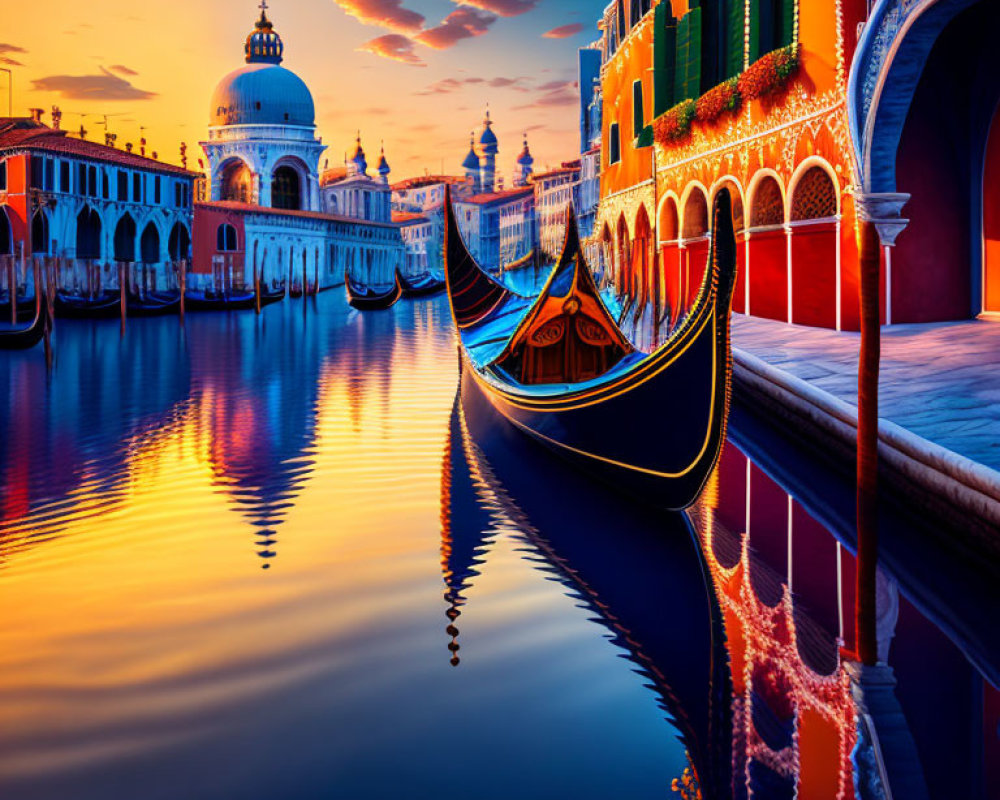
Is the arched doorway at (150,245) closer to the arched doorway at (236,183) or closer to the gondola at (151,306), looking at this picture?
the gondola at (151,306)

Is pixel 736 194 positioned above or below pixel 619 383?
above

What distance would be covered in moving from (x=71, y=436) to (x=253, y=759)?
432 centimetres

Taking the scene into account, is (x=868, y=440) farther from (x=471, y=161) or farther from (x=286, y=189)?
(x=471, y=161)

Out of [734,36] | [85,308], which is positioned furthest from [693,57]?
[85,308]

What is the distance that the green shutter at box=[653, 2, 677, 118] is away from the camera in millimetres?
10828

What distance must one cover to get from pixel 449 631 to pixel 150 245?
23.6 metres

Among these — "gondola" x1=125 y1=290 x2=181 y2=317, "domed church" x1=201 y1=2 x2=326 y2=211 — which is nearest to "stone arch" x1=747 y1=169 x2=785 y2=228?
"gondola" x1=125 y1=290 x2=181 y2=317

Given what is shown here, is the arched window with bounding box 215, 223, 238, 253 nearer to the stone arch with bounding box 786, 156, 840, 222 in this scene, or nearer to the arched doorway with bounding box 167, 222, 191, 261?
the arched doorway with bounding box 167, 222, 191, 261

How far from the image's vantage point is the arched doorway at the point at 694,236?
1121cm

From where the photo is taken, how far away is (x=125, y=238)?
2369cm

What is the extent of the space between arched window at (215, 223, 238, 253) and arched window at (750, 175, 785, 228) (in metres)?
20.4

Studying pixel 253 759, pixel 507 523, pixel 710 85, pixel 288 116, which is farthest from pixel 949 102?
pixel 288 116

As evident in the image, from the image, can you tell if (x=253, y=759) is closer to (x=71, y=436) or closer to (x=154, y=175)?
(x=71, y=436)

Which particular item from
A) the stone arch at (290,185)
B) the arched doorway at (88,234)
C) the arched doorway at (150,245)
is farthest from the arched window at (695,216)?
the stone arch at (290,185)
